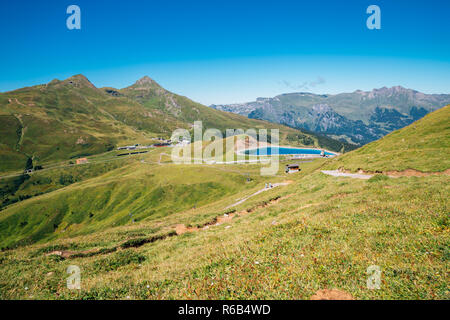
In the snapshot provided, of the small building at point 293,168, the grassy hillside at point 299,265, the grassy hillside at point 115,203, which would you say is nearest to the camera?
the grassy hillside at point 299,265

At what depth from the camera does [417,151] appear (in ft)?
128

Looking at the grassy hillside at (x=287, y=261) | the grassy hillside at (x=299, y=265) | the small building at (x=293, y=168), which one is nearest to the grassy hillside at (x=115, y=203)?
the small building at (x=293, y=168)

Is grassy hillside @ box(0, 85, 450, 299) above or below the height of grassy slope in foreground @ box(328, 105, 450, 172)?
below

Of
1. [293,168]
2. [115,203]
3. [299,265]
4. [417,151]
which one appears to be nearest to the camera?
[299,265]

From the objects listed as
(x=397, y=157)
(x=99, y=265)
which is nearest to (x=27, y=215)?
(x=99, y=265)

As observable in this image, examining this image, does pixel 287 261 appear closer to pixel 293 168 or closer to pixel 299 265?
pixel 299 265

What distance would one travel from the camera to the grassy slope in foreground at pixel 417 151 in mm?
32594

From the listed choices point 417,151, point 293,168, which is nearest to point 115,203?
point 293,168

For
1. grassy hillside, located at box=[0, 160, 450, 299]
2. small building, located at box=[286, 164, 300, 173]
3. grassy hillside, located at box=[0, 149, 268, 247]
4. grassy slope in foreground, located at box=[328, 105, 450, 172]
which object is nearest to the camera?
grassy hillside, located at box=[0, 160, 450, 299]

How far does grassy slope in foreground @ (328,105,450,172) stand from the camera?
1283 inches

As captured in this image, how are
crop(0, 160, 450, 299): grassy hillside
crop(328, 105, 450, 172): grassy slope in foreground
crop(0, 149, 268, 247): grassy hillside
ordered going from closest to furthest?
crop(0, 160, 450, 299): grassy hillside < crop(328, 105, 450, 172): grassy slope in foreground < crop(0, 149, 268, 247): grassy hillside

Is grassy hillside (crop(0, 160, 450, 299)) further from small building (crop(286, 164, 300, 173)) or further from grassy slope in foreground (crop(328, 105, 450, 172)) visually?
small building (crop(286, 164, 300, 173))

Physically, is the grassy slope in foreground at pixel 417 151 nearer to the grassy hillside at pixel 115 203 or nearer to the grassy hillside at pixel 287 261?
the grassy hillside at pixel 287 261

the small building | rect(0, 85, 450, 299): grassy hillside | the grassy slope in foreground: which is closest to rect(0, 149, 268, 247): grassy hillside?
the small building
